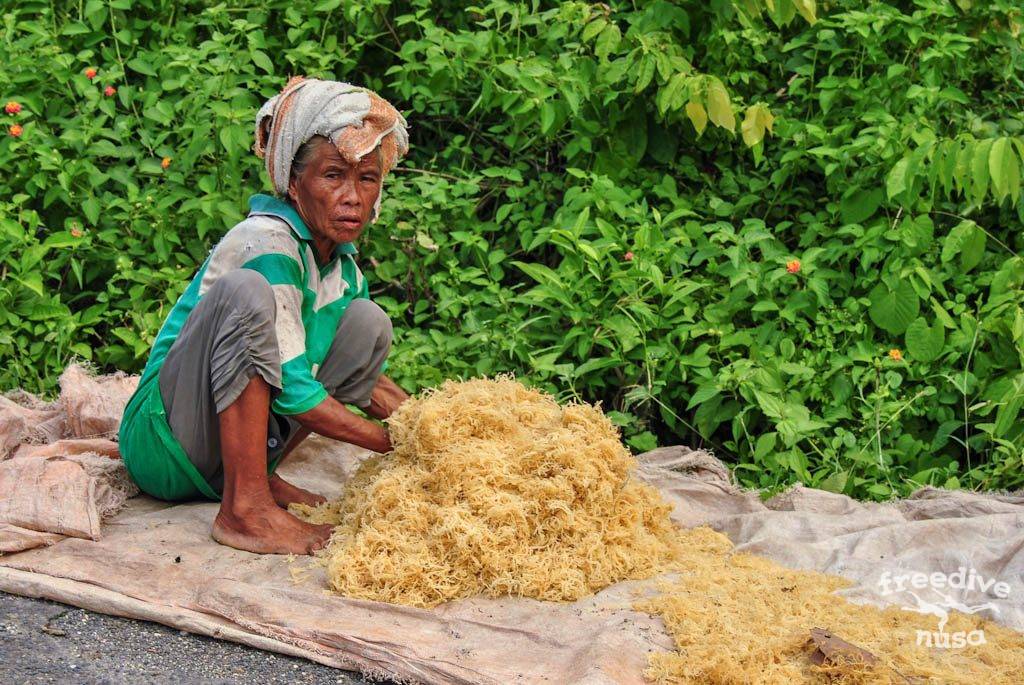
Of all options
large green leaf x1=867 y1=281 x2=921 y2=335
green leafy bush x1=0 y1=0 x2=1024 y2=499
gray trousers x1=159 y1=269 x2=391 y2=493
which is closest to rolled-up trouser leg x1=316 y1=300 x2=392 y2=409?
gray trousers x1=159 y1=269 x2=391 y2=493

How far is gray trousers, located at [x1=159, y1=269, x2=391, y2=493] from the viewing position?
130 inches

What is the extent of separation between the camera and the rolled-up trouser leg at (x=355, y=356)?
377 centimetres

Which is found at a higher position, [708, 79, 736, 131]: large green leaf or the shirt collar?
[708, 79, 736, 131]: large green leaf

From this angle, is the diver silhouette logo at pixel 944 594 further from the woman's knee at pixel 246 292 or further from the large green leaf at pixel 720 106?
the large green leaf at pixel 720 106

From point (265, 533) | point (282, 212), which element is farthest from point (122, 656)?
point (282, 212)

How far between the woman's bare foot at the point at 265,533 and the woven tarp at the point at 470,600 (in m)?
0.04

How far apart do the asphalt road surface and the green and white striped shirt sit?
2.45 feet

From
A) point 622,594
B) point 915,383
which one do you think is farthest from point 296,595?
point 915,383

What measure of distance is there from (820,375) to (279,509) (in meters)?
2.25

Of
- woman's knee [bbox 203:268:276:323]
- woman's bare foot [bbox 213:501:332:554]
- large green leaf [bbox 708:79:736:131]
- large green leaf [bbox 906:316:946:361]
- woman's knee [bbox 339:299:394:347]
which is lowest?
woman's bare foot [bbox 213:501:332:554]

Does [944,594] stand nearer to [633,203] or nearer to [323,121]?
[323,121]

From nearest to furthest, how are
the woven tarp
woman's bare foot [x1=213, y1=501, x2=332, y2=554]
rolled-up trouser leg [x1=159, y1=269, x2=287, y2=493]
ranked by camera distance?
the woven tarp < rolled-up trouser leg [x1=159, y1=269, x2=287, y2=493] < woman's bare foot [x1=213, y1=501, x2=332, y2=554]

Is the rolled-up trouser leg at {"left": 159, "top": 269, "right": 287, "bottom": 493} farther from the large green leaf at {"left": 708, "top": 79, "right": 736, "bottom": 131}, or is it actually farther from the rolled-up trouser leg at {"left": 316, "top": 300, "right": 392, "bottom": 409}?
the large green leaf at {"left": 708, "top": 79, "right": 736, "bottom": 131}

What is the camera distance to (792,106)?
5297 millimetres
